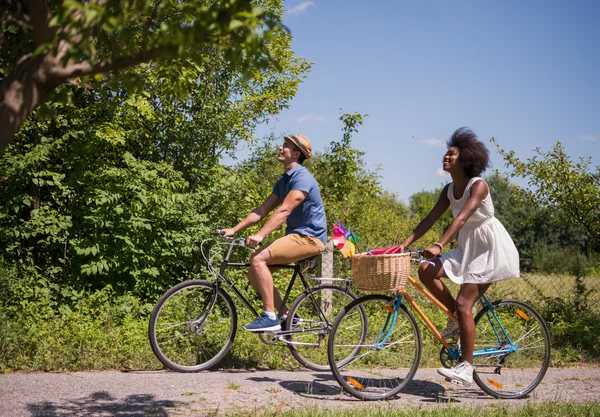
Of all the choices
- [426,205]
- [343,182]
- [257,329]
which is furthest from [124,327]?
[426,205]

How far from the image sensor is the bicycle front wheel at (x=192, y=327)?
18.8 feet

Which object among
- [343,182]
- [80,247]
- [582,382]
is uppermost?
[343,182]

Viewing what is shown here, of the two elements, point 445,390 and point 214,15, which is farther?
point 445,390

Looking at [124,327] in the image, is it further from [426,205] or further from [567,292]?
[426,205]

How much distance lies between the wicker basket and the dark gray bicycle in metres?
0.99

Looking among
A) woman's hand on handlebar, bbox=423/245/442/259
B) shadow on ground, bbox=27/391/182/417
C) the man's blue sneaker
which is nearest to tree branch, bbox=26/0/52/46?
shadow on ground, bbox=27/391/182/417

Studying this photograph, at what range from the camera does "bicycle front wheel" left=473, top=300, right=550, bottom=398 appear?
212 inches

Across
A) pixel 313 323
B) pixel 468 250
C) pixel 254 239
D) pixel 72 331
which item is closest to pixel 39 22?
pixel 254 239

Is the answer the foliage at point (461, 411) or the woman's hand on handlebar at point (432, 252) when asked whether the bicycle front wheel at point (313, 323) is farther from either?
the woman's hand on handlebar at point (432, 252)

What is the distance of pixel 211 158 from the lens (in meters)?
9.93

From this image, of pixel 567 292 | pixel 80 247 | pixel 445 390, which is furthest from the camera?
pixel 567 292

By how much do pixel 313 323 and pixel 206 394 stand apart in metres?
1.52

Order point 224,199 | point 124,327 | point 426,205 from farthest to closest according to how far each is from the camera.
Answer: point 426,205, point 224,199, point 124,327

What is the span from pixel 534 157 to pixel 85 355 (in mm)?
7051
